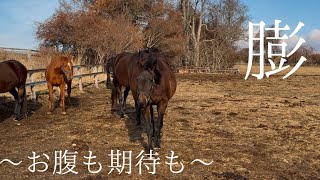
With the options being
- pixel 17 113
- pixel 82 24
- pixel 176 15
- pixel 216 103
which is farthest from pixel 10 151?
pixel 176 15

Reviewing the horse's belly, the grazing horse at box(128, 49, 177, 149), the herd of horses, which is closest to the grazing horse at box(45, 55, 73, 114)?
the herd of horses

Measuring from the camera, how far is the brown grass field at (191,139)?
15.6ft

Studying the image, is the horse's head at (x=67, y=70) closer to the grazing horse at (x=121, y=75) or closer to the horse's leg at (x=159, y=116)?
the grazing horse at (x=121, y=75)

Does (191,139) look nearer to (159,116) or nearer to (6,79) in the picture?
(159,116)

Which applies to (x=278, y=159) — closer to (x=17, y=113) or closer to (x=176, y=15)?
(x=17, y=113)

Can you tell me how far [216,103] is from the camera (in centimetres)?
1100

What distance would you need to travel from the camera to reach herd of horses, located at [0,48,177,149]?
489 centimetres

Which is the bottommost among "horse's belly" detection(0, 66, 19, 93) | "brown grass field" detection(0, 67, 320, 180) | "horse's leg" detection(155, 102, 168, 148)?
"brown grass field" detection(0, 67, 320, 180)

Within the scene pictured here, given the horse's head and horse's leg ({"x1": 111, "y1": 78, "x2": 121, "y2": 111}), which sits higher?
the horse's head

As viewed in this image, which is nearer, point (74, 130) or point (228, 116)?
point (74, 130)

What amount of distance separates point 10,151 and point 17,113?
2.52 metres

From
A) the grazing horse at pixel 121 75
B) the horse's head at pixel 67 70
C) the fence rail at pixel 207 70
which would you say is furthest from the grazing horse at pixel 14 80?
the fence rail at pixel 207 70

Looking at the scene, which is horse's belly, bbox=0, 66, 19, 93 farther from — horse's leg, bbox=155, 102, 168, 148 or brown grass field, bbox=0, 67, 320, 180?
horse's leg, bbox=155, 102, 168, 148

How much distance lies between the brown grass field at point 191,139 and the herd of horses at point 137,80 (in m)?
0.37
